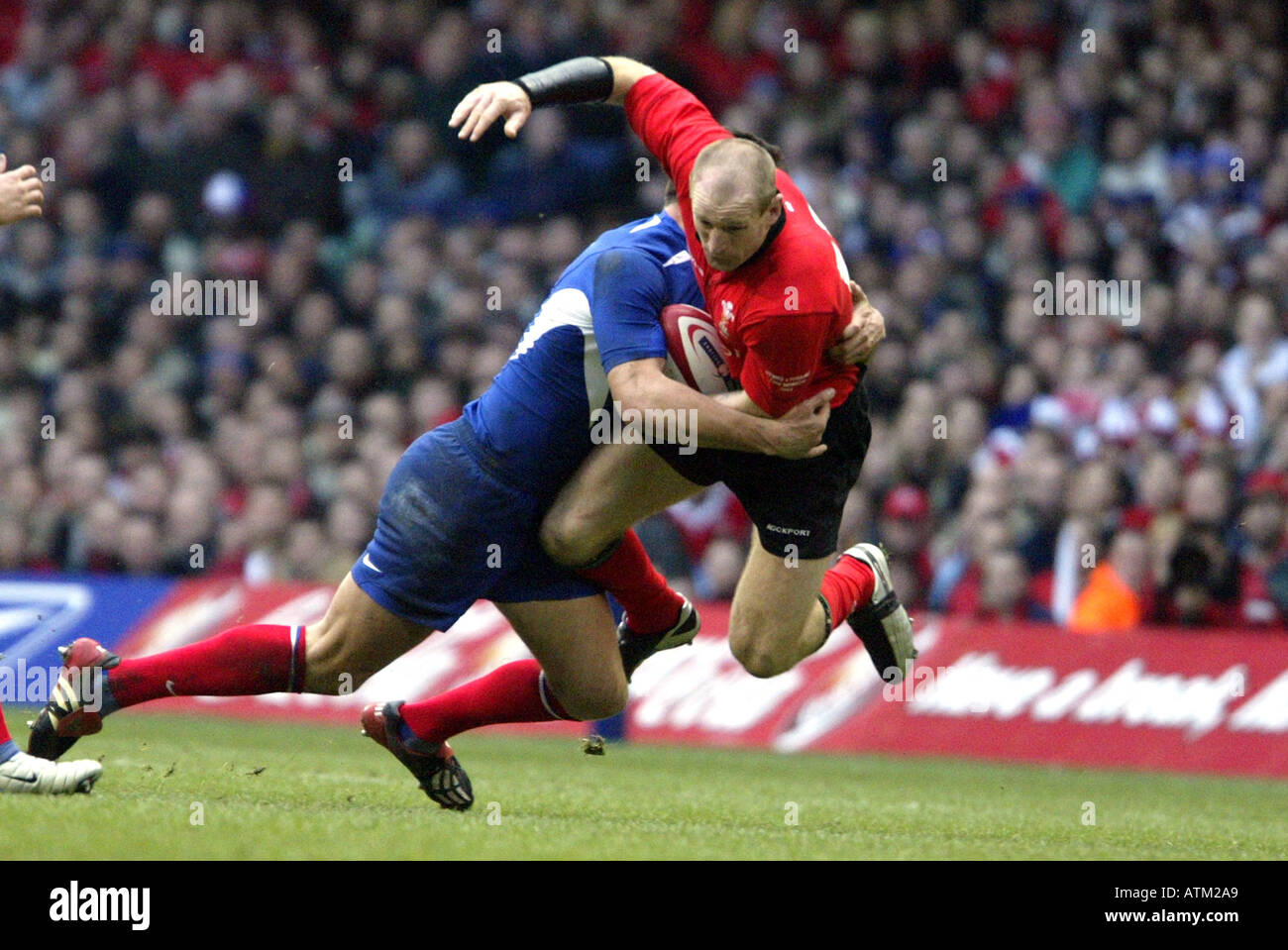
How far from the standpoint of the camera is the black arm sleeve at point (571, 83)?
591cm

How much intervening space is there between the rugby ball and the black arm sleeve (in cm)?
79

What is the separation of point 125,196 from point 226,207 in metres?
0.92

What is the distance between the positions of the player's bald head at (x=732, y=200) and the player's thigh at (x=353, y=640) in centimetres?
155

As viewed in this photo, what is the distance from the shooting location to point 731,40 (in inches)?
600

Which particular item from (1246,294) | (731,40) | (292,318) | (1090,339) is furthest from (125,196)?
(1246,294)

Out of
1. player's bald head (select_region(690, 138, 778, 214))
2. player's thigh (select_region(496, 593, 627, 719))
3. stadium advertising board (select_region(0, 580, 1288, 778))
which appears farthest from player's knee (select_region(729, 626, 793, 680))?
stadium advertising board (select_region(0, 580, 1288, 778))

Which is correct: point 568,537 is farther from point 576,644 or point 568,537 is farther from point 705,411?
point 705,411

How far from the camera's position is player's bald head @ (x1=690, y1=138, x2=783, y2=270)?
5.16 metres

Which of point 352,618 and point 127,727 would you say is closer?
point 352,618

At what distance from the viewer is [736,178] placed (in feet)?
16.9

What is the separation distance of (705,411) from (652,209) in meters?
8.69

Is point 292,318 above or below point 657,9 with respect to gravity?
below

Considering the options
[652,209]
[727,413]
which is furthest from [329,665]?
[652,209]
